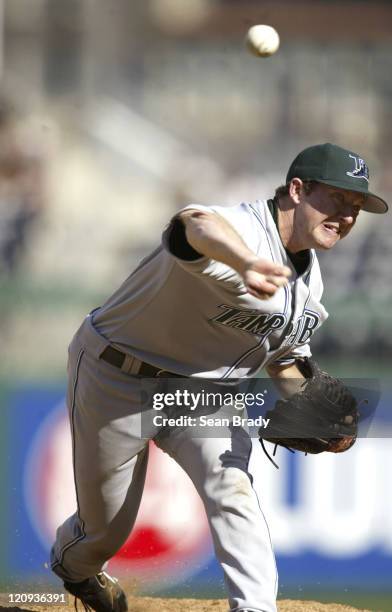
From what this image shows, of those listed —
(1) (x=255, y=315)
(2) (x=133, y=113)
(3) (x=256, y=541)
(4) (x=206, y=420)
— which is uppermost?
(2) (x=133, y=113)

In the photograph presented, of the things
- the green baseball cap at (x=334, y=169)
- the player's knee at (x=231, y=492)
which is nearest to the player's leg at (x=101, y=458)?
the player's knee at (x=231, y=492)

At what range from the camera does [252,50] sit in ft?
18.1

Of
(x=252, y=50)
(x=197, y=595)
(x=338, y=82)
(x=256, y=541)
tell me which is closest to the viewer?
(x=256, y=541)

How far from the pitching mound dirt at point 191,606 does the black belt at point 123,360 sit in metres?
1.42

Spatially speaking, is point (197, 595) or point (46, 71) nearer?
point (197, 595)

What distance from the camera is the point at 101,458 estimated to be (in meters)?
3.09

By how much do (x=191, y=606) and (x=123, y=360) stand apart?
1.52m

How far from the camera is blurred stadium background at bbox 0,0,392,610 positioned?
5.39 m

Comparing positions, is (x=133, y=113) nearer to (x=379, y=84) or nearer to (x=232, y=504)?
(x=379, y=84)

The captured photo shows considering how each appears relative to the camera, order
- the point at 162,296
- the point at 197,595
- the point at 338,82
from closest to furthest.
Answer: the point at 162,296 → the point at 197,595 → the point at 338,82

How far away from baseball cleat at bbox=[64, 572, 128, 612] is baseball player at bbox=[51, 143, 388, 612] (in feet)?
0.83

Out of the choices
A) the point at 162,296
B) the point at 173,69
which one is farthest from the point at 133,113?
the point at 162,296

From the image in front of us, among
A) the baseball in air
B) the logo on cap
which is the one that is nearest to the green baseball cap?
the logo on cap

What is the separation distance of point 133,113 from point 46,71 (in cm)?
65
